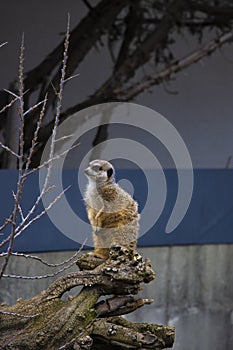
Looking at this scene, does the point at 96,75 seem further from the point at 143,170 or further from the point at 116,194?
the point at 116,194

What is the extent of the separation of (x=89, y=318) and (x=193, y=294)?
2.76 metres

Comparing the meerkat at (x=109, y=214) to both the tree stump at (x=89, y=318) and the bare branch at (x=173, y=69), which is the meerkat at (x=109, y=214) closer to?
the tree stump at (x=89, y=318)

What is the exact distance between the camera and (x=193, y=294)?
195 inches

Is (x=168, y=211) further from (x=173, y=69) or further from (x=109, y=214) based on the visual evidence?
(x=109, y=214)

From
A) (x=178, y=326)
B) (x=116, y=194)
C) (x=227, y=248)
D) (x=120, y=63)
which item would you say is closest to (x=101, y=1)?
(x=120, y=63)

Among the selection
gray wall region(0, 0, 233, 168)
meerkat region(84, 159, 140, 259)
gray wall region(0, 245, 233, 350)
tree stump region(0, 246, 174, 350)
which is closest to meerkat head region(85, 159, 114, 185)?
meerkat region(84, 159, 140, 259)

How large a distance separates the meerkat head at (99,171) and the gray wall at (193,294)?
2.34m

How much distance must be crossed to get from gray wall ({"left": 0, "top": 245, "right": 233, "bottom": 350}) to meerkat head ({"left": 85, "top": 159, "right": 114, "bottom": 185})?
2.34 metres

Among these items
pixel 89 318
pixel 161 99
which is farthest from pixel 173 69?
pixel 89 318

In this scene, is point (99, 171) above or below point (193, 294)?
above

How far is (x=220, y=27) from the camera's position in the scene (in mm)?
6082

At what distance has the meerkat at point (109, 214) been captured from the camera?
7.84 ft

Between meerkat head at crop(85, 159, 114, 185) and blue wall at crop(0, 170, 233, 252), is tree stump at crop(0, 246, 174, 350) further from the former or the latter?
blue wall at crop(0, 170, 233, 252)

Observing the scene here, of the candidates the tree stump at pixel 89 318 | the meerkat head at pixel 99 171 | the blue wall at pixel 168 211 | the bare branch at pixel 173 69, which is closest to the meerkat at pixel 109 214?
the meerkat head at pixel 99 171
